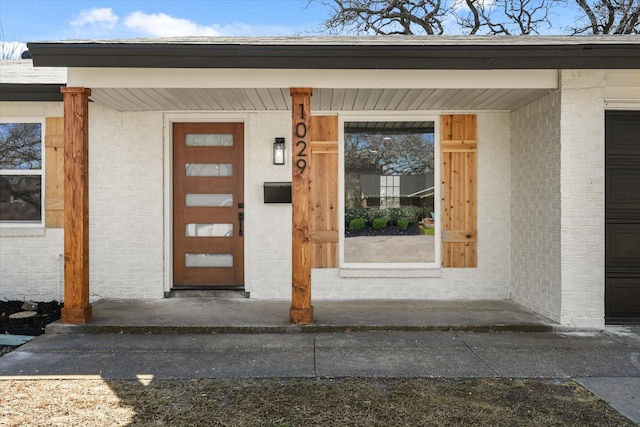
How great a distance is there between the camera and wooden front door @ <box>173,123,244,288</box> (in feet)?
22.4

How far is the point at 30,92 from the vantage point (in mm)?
6340

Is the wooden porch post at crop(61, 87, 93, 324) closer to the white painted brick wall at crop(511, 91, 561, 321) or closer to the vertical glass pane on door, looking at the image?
the vertical glass pane on door

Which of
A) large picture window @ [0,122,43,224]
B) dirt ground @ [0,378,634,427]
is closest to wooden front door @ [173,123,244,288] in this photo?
large picture window @ [0,122,43,224]

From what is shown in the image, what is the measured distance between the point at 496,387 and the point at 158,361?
9.33 ft

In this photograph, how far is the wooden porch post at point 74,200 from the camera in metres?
5.28

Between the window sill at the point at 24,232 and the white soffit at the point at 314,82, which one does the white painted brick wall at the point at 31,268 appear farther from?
the white soffit at the point at 314,82

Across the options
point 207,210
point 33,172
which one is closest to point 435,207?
point 207,210

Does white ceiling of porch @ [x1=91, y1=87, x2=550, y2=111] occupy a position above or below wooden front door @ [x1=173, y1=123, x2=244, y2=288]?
above

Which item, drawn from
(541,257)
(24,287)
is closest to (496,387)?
(541,257)

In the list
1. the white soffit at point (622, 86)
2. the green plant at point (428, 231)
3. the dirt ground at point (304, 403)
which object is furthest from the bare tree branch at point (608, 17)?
the dirt ground at point (304, 403)

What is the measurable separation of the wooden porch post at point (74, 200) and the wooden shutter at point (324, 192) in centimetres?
282

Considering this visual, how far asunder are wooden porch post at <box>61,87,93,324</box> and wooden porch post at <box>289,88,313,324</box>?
2.27m

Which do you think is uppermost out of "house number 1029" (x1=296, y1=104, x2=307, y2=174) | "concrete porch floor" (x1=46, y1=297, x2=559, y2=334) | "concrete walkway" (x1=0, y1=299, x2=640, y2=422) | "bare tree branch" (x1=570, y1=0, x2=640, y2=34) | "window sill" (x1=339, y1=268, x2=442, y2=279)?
"bare tree branch" (x1=570, y1=0, x2=640, y2=34)

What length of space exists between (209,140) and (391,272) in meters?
3.08
